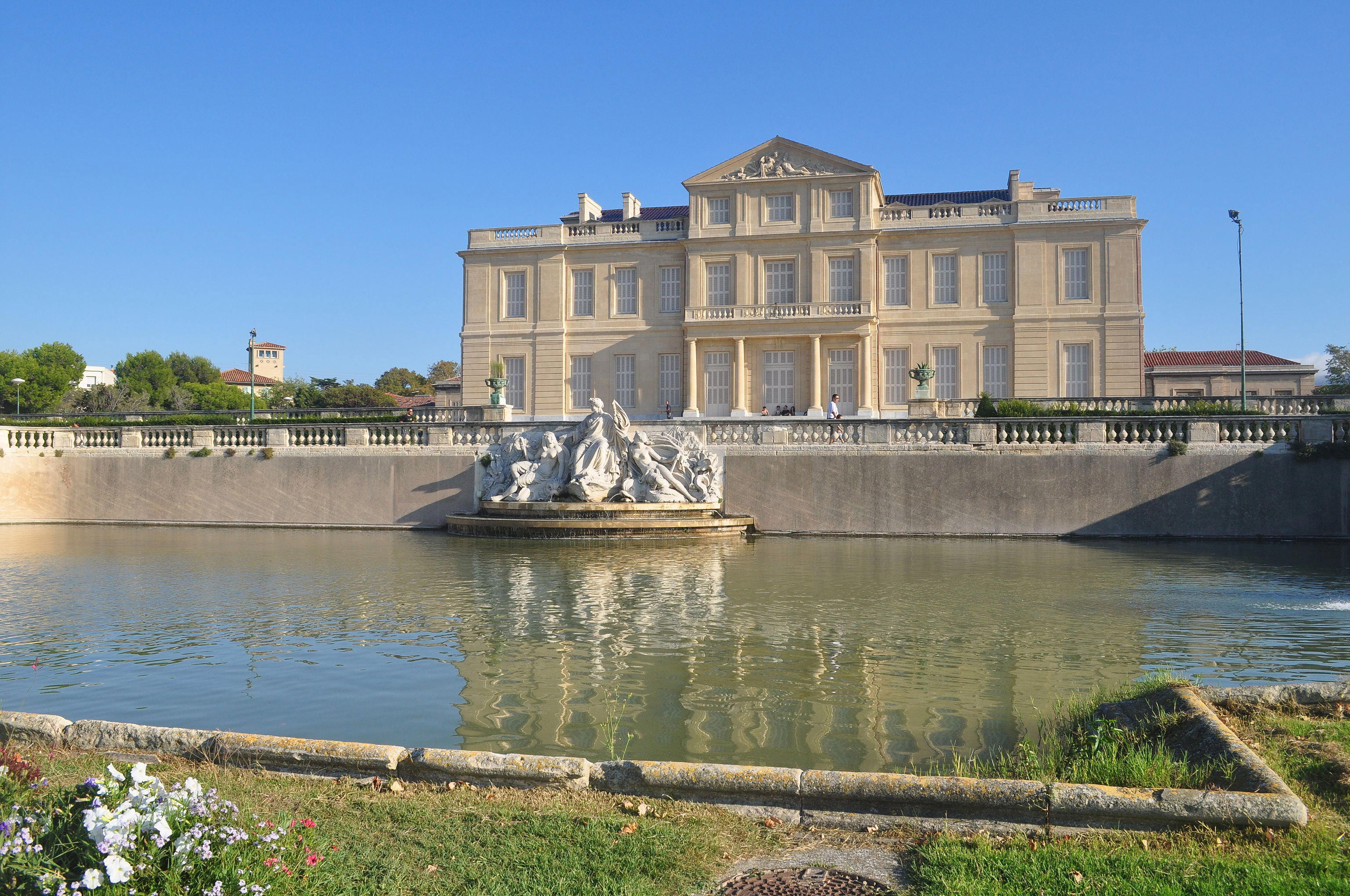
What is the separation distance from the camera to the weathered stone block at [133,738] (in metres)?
5.50

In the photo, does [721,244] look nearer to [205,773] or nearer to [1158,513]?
[1158,513]

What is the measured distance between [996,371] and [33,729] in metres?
36.3

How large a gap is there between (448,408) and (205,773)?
2469 cm

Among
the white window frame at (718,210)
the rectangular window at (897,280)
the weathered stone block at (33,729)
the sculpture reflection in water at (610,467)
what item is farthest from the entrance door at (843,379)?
the weathered stone block at (33,729)

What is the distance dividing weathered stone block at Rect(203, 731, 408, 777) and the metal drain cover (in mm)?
2204

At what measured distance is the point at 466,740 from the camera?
635cm

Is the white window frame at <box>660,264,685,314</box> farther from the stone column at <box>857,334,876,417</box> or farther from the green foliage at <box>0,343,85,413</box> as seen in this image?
the green foliage at <box>0,343,85,413</box>

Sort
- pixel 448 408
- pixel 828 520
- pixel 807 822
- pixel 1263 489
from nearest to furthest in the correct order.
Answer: pixel 807 822 → pixel 1263 489 → pixel 828 520 → pixel 448 408

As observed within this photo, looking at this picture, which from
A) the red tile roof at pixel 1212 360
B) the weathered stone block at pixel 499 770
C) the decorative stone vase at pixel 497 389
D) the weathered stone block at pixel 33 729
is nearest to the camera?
the weathered stone block at pixel 499 770

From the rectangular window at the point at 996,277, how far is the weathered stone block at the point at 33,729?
36392 mm

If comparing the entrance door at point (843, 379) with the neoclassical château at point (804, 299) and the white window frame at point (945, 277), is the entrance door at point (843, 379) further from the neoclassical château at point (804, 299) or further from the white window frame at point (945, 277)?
the white window frame at point (945, 277)

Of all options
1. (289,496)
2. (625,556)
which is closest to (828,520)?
(625,556)

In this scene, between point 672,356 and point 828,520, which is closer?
point 828,520

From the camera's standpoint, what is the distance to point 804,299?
3856 cm
